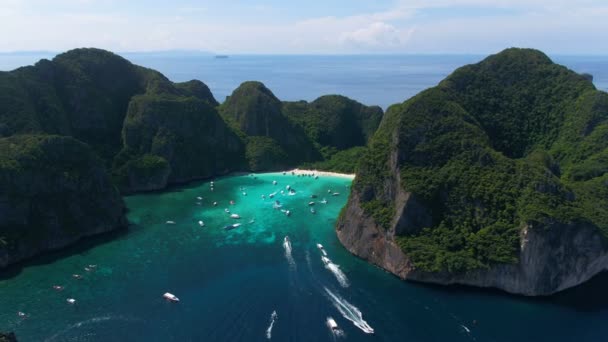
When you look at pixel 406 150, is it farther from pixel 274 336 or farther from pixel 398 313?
pixel 274 336

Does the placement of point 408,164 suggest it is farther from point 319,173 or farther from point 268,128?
point 268,128

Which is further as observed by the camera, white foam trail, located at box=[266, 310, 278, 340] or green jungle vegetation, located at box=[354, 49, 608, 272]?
green jungle vegetation, located at box=[354, 49, 608, 272]

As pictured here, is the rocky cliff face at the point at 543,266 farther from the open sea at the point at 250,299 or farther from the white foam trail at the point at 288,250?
the white foam trail at the point at 288,250

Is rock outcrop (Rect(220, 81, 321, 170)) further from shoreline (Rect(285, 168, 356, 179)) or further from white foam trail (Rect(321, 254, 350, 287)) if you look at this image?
white foam trail (Rect(321, 254, 350, 287))

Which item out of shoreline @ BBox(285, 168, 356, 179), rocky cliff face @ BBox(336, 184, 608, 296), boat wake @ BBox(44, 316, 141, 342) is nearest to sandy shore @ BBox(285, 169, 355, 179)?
shoreline @ BBox(285, 168, 356, 179)

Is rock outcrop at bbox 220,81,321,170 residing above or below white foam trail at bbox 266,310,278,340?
above

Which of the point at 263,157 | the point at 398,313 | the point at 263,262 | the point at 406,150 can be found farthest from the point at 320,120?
the point at 398,313

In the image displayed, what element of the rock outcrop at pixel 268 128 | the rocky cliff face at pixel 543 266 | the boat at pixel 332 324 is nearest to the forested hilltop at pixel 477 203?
the rocky cliff face at pixel 543 266
